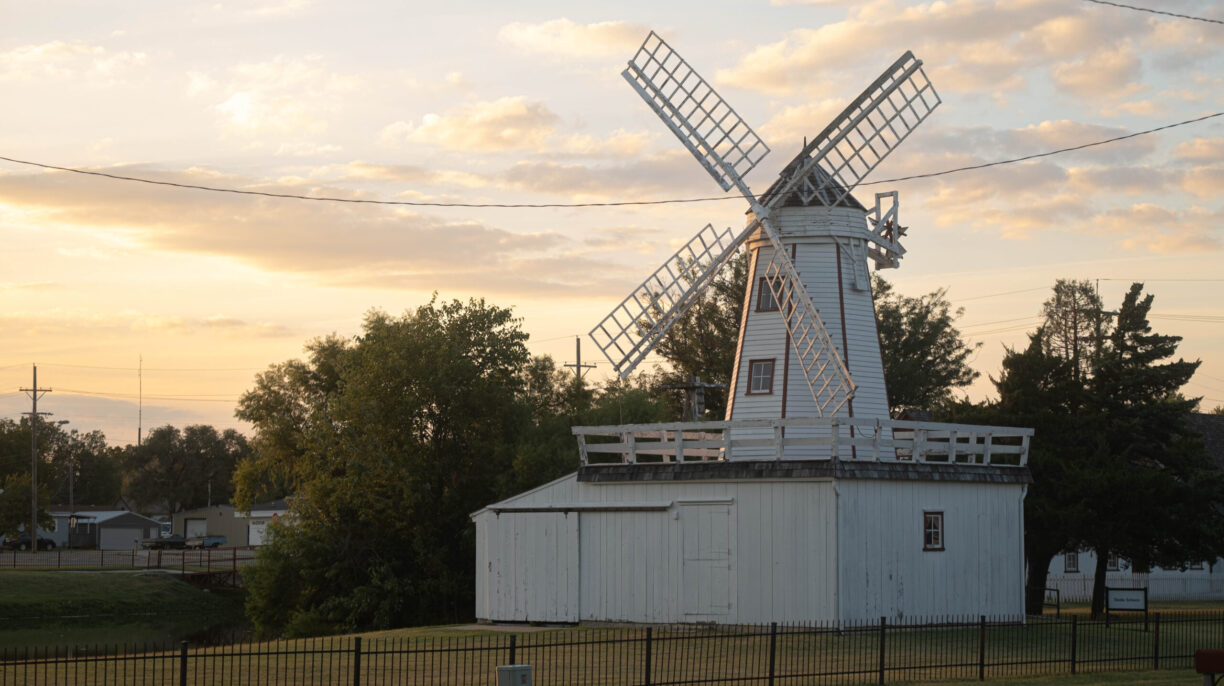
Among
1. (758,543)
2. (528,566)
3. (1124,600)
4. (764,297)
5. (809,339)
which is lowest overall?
(1124,600)

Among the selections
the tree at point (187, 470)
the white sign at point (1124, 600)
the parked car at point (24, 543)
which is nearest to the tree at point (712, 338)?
the white sign at point (1124, 600)

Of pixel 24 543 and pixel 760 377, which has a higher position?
pixel 760 377

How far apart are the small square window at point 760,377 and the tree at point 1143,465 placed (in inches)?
375

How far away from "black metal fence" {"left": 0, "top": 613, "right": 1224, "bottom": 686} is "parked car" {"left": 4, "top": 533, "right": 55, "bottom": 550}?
255ft

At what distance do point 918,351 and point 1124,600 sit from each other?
118ft

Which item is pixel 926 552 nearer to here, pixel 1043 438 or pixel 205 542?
pixel 1043 438

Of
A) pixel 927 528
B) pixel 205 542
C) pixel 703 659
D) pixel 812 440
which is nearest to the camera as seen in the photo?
pixel 703 659

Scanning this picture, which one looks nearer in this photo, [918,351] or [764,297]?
[764,297]

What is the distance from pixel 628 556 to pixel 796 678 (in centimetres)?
992

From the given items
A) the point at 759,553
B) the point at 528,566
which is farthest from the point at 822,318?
the point at 528,566

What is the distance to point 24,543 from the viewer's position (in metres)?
101

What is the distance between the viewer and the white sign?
101 ft

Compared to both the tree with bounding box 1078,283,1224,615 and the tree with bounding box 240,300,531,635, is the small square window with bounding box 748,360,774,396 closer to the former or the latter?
the tree with bounding box 1078,283,1224,615

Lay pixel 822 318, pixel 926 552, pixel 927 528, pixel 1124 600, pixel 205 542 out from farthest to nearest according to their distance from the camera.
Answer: pixel 205 542 < pixel 822 318 < pixel 1124 600 < pixel 927 528 < pixel 926 552
